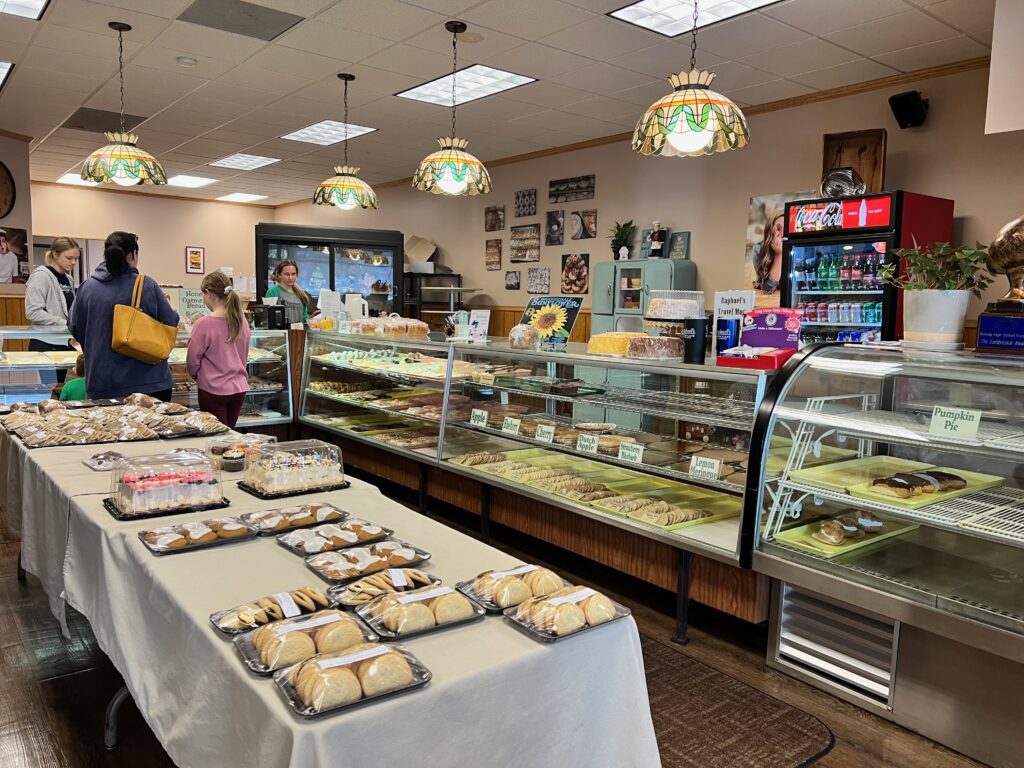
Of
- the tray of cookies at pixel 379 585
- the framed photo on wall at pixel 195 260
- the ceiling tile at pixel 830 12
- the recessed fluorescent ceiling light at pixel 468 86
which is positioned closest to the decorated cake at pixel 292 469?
the tray of cookies at pixel 379 585

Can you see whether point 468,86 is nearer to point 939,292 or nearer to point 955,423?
point 939,292

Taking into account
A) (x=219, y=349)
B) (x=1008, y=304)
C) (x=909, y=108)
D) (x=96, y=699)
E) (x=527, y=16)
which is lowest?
(x=96, y=699)

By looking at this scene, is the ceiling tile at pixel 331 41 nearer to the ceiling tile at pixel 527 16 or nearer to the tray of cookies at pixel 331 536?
the ceiling tile at pixel 527 16

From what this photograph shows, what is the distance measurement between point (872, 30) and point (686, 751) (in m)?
5.06

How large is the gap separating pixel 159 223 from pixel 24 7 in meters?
9.56

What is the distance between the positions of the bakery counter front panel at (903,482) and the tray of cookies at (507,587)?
139cm

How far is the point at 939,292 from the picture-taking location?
285 cm

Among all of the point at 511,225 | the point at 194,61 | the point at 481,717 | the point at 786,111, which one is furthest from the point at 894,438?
the point at 511,225

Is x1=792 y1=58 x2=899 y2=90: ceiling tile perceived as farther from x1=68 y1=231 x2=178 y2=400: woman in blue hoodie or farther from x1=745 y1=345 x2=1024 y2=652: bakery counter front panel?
x1=68 y1=231 x2=178 y2=400: woman in blue hoodie

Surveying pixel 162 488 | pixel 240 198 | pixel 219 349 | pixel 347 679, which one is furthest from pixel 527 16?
pixel 240 198

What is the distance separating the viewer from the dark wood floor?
238 cm

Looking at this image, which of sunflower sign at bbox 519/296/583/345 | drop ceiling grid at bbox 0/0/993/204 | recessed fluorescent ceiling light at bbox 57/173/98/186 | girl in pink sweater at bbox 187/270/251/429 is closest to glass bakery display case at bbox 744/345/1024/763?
sunflower sign at bbox 519/296/583/345

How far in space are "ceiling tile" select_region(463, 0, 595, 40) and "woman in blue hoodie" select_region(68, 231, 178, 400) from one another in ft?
9.05

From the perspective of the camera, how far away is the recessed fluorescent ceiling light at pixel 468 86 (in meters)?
6.50
